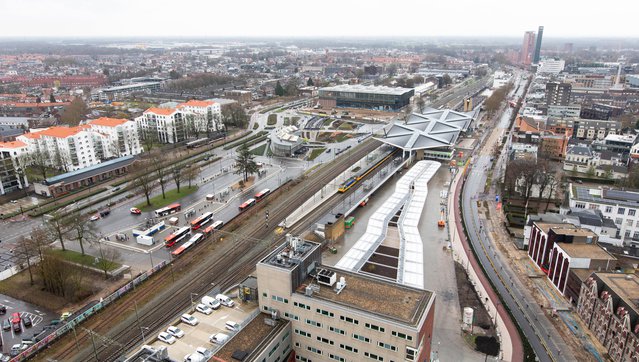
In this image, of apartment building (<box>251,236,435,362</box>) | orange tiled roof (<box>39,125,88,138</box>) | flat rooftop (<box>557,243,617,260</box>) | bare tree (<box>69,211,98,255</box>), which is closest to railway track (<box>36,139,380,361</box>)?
bare tree (<box>69,211,98,255</box>)

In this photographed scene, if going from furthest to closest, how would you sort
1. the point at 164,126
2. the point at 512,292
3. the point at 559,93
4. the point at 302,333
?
the point at 559,93, the point at 164,126, the point at 512,292, the point at 302,333

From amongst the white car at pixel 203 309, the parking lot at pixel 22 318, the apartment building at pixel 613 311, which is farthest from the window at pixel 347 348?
the parking lot at pixel 22 318

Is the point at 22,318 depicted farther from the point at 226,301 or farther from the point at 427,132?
the point at 427,132

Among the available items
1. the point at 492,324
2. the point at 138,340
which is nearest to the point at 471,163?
the point at 492,324

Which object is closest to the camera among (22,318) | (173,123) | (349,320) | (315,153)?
(349,320)

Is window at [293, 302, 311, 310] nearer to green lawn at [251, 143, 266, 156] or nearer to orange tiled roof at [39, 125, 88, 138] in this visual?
green lawn at [251, 143, 266, 156]

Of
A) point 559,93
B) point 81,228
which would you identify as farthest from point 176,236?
point 559,93

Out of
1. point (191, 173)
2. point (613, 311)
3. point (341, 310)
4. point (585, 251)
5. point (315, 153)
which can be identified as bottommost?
point (315, 153)

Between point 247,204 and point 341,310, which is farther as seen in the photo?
point 247,204
